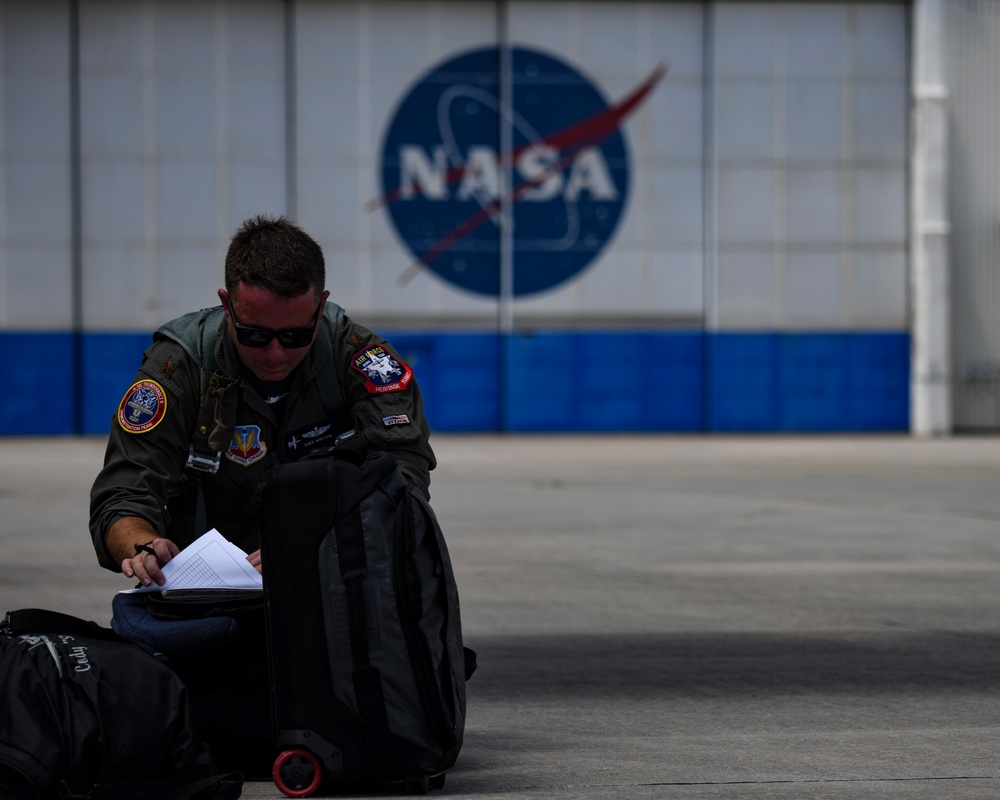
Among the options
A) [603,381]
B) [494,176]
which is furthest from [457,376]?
[494,176]

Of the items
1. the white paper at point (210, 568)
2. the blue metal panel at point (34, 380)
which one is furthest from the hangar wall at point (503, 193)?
the white paper at point (210, 568)

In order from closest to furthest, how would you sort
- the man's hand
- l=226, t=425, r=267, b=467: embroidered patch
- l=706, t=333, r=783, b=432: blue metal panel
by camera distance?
the man's hand → l=226, t=425, r=267, b=467: embroidered patch → l=706, t=333, r=783, b=432: blue metal panel

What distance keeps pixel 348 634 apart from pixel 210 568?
1.46 feet

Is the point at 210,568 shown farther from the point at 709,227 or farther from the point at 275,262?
the point at 709,227

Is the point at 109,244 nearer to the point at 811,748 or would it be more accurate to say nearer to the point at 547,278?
the point at 547,278

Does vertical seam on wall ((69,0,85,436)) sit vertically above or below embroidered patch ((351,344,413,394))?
above

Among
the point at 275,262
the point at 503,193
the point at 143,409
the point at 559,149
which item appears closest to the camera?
the point at 275,262

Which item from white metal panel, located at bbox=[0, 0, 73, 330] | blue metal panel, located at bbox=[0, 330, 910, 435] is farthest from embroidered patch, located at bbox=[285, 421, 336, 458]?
white metal panel, located at bbox=[0, 0, 73, 330]

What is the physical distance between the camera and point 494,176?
31.0m

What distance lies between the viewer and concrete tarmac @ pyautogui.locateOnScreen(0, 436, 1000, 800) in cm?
488

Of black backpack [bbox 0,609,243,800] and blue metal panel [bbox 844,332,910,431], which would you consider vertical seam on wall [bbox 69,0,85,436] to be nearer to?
blue metal panel [bbox 844,332,910,431]

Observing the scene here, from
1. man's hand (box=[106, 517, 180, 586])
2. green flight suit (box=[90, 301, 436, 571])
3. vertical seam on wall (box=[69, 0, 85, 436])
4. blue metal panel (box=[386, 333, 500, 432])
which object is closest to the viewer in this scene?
man's hand (box=[106, 517, 180, 586])

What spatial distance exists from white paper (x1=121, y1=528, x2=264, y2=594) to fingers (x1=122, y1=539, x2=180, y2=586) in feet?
0.09

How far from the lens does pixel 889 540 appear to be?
1221 cm
